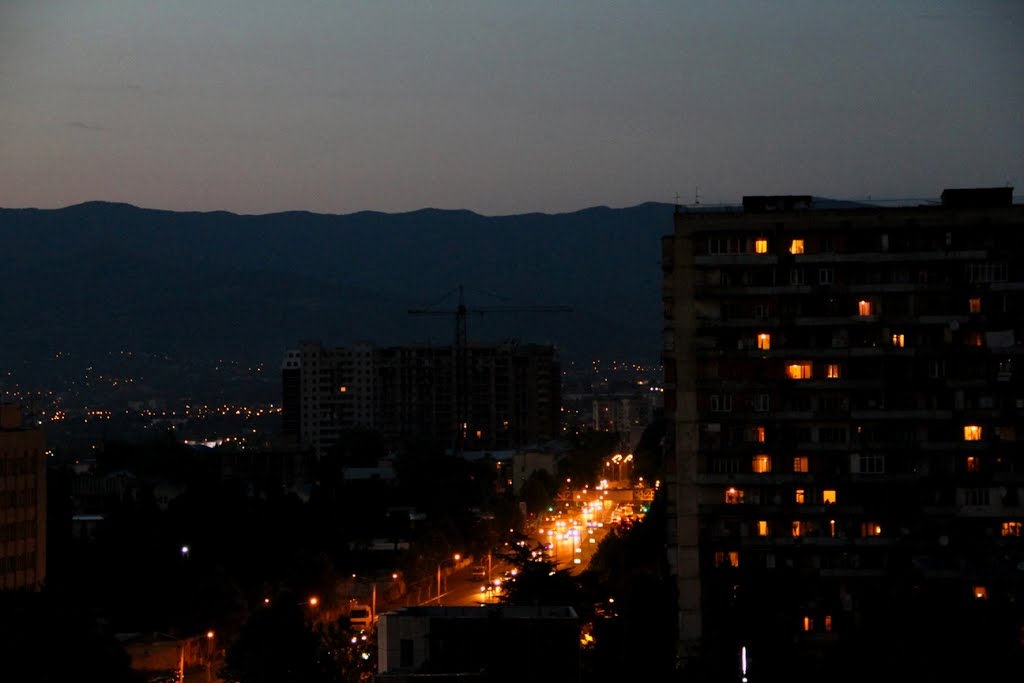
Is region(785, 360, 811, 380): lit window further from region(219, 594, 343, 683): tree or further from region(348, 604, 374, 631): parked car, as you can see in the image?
region(348, 604, 374, 631): parked car

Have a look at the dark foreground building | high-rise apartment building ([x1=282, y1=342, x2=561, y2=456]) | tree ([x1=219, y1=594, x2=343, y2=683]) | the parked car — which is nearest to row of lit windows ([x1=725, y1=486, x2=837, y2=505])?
the dark foreground building

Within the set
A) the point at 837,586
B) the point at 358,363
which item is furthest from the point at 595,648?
the point at 358,363

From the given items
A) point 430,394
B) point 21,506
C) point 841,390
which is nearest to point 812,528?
point 841,390

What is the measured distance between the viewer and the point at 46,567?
4441cm

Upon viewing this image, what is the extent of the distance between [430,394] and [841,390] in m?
108

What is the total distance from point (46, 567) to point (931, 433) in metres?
21.1

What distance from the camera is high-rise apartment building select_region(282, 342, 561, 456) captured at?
139625 millimetres

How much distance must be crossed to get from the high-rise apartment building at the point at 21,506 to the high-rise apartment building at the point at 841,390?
15797 millimetres

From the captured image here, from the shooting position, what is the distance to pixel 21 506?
1699 inches

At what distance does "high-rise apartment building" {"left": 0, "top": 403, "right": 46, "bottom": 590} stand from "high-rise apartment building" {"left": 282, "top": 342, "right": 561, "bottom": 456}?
297 feet

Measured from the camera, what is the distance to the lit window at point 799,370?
32969 millimetres

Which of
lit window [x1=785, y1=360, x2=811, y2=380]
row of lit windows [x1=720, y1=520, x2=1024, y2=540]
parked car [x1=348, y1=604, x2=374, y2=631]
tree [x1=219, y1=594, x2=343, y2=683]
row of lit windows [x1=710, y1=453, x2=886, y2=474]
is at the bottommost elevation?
parked car [x1=348, y1=604, x2=374, y2=631]

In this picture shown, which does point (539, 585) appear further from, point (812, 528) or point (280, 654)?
point (280, 654)

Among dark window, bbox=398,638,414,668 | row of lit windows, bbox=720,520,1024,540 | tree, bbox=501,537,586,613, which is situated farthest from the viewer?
tree, bbox=501,537,586,613
